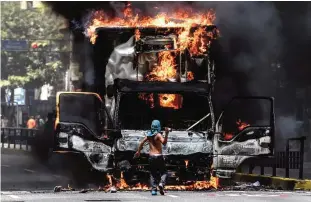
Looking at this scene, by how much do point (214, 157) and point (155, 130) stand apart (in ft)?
7.29

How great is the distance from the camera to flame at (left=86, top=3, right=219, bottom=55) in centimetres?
1775

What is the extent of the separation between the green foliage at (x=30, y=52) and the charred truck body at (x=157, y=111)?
34.9m

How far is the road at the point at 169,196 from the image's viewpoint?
14.2 metres

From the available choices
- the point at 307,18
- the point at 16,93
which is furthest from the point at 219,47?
the point at 16,93

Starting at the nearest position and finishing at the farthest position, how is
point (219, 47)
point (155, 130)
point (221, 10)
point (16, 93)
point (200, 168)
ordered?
point (155, 130), point (200, 168), point (219, 47), point (221, 10), point (16, 93)

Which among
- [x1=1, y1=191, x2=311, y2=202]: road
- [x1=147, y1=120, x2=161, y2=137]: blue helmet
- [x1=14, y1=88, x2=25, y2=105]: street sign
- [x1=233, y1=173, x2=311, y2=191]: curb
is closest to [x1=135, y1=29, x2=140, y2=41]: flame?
[x1=147, y1=120, x2=161, y2=137]: blue helmet

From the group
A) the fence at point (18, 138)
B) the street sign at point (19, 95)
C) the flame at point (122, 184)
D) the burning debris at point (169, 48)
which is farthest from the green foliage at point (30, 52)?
the flame at point (122, 184)

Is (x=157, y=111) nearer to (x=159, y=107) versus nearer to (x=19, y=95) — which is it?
(x=159, y=107)

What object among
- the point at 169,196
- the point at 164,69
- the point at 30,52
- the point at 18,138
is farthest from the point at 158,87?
the point at 30,52

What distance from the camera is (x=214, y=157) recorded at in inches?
660

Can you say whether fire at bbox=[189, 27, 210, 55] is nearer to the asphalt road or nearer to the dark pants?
the dark pants

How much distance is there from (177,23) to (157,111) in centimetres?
209

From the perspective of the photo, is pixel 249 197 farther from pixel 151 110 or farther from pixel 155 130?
pixel 151 110

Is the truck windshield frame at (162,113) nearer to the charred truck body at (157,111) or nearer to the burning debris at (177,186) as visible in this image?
the charred truck body at (157,111)
